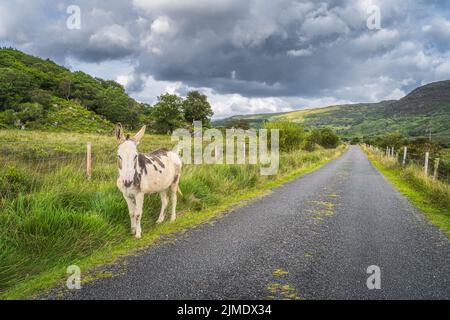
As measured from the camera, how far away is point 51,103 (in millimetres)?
81188

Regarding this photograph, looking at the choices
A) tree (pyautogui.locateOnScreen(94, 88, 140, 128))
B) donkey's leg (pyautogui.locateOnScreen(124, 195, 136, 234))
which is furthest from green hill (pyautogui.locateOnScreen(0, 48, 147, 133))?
donkey's leg (pyautogui.locateOnScreen(124, 195, 136, 234))

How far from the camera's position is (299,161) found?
23.9 metres

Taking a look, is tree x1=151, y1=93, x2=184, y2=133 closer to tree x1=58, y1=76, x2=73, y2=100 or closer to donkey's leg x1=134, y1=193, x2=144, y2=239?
tree x1=58, y1=76, x2=73, y2=100

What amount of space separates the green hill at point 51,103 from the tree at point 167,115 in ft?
25.6

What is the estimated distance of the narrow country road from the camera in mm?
3889

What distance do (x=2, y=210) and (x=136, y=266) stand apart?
278cm

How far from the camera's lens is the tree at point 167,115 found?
84.4 metres

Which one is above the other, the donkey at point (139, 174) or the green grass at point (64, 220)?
the donkey at point (139, 174)

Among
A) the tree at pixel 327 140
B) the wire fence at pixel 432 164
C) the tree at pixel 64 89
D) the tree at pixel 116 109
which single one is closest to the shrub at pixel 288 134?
the wire fence at pixel 432 164

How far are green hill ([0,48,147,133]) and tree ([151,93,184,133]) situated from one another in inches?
307

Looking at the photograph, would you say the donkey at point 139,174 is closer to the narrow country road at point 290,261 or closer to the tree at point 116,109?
the narrow country road at point 290,261
